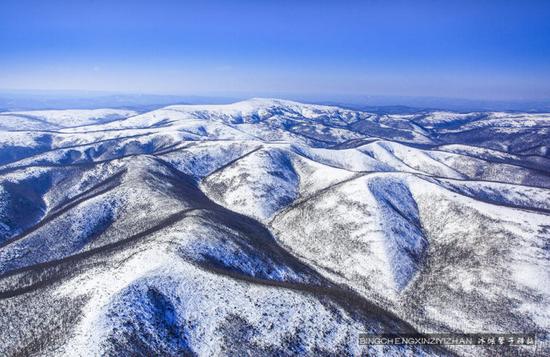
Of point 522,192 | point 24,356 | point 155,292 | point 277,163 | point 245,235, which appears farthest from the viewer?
point 277,163

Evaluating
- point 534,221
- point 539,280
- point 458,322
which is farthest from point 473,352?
point 534,221

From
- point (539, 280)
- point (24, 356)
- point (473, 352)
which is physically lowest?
point (473, 352)

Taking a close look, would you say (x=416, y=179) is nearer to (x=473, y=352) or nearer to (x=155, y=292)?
(x=473, y=352)

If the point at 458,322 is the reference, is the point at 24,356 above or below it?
above

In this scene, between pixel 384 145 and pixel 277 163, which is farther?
pixel 384 145

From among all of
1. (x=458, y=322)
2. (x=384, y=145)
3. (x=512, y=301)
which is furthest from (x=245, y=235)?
(x=384, y=145)

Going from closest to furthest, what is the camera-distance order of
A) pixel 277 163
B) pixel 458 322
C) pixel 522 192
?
pixel 458 322 → pixel 522 192 → pixel 277 163

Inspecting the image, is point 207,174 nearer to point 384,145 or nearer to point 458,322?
point 458,322
